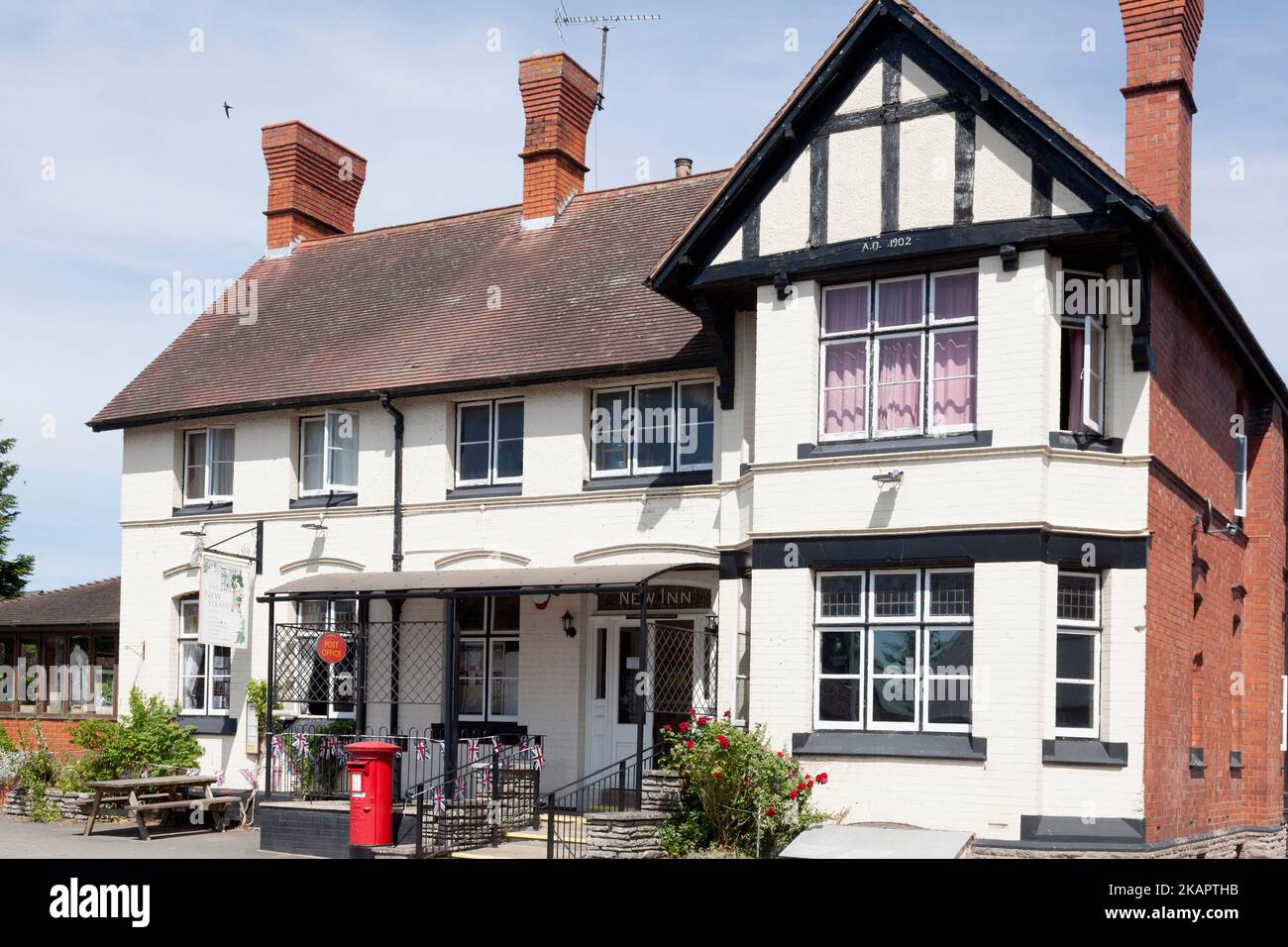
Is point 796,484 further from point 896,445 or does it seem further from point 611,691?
point 611,691

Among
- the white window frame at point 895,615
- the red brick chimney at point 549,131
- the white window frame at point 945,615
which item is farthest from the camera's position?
the red brick chimney at point 549,131

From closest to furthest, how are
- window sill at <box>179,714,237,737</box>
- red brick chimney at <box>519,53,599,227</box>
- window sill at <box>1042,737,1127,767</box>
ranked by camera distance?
1. window sill at <box>1042,737,1127,767</box>
2. window sill at <box>179,714,237,737</box>
3. red brick chimney at <box>519,53,599,227</box>

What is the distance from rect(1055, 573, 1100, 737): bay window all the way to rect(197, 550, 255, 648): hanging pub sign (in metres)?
11.5

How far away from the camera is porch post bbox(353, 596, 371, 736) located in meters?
20.2

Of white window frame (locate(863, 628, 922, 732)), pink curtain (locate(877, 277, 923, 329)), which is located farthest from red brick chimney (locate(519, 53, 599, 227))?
white window frame (locate(863, 628, 922, 732))

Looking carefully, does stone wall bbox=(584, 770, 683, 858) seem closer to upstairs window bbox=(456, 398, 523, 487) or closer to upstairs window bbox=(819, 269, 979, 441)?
upstairs window bbox=(819, 269, 979, 441)

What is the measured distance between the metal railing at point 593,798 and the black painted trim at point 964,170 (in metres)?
6.96

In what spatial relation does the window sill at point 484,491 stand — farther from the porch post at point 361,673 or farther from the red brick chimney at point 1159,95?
the red brick chimney at point 1159,95

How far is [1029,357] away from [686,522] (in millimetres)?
5242

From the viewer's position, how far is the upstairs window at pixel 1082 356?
15617 millimetres

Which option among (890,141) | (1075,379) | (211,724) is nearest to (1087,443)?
(1075,379)

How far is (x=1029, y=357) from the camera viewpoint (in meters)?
15.2

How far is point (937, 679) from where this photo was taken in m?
15.5

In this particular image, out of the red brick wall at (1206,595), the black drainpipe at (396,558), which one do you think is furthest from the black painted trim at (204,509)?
the red brick wall at (1206,595)
